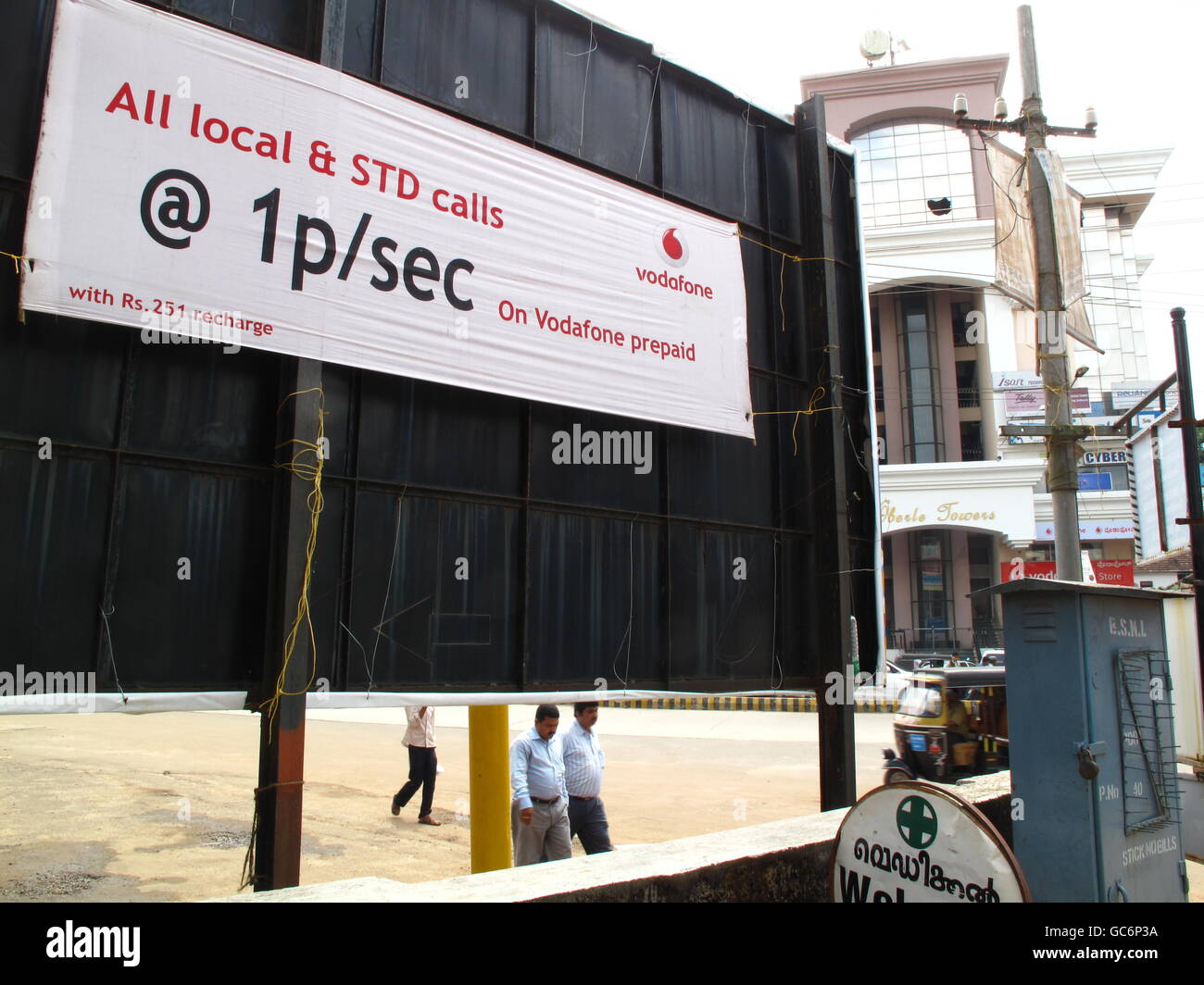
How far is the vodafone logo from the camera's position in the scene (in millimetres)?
8211

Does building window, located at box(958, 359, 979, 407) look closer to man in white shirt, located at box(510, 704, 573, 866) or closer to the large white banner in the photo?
the large white banner

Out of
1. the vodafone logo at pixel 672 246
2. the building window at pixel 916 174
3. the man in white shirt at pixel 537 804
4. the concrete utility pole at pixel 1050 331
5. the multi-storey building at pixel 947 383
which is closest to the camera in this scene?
the man in white shirt at pixel 537 804

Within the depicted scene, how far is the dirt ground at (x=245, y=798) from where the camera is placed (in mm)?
8250

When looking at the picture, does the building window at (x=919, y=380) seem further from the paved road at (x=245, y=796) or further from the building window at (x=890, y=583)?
the paved road at (x=245, y=796)

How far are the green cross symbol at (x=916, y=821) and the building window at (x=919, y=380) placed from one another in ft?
126

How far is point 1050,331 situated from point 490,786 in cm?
1046

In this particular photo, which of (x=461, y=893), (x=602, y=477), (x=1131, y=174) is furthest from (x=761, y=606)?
(x=1131, y=174)

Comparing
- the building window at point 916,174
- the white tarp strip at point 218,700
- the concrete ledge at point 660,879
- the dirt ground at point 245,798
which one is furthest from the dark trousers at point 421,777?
the building window at point 916,174

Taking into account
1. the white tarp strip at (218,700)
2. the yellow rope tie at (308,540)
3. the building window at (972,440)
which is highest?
the building window at (972,440)

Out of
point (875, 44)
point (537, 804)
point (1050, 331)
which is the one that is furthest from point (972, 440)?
point (537, 804)

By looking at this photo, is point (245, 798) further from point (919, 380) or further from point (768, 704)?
point (919, 380)

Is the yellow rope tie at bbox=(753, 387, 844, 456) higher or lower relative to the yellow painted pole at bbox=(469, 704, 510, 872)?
higher

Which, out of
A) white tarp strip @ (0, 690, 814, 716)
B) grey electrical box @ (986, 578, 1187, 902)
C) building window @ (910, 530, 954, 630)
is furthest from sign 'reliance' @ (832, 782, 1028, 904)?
building window @ (910, 530, 954, 630)

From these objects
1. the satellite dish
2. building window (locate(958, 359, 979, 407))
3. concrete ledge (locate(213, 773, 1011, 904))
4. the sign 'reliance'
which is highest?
the satellite dish
